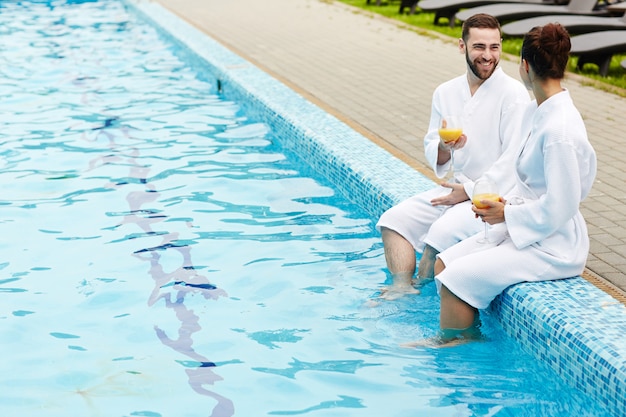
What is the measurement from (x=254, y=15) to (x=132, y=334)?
12.9 m

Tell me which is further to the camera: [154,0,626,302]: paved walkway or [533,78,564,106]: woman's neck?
[154,0,626,302]: paved walkway

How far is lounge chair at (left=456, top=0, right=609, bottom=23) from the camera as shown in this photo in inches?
535

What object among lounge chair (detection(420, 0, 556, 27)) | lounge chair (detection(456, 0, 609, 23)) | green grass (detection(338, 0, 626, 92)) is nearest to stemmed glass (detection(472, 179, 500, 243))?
green grass (detection(338, 0, 626, 92))

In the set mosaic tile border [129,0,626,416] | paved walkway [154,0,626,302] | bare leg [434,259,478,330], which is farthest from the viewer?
paved walkway [154,0,626,302]

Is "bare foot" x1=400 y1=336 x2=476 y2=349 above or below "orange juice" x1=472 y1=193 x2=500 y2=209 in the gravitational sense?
below

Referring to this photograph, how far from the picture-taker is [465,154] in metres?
4.96

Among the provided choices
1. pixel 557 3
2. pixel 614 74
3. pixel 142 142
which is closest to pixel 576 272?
pixel 142 142

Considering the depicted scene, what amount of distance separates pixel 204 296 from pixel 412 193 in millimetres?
1566

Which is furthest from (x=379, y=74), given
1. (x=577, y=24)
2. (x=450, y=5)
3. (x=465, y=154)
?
(x=465, y=154)

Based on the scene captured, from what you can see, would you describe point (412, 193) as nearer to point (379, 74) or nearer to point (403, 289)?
point (403, 289)

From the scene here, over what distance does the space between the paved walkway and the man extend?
2.42ft

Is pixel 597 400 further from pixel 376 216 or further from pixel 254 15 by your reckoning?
pixel 254 15

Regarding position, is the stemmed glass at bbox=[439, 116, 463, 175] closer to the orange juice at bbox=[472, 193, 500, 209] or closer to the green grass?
the orange juice at bbox=[472, 193, 500, 209]

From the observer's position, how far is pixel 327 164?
7.21 m
